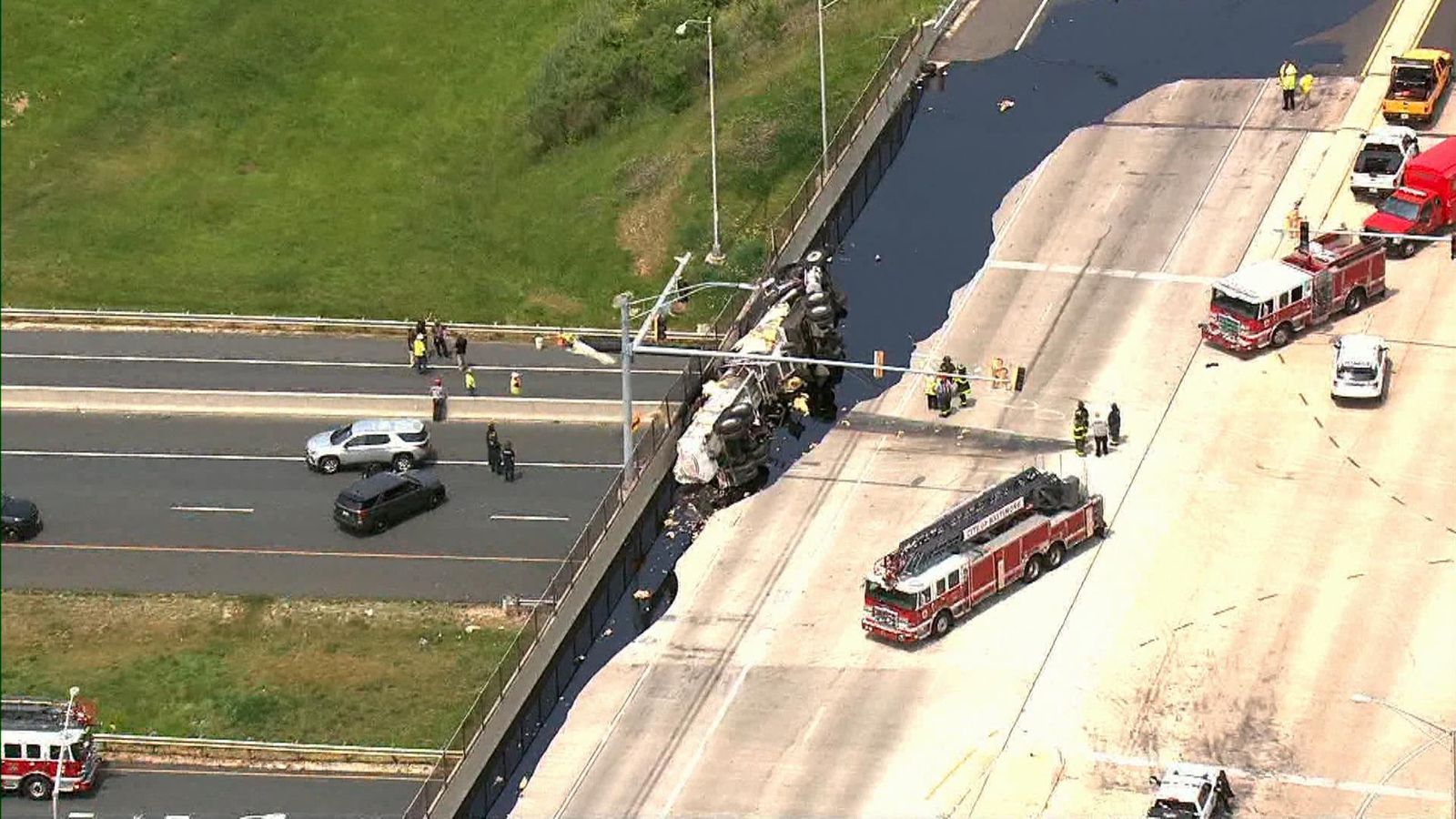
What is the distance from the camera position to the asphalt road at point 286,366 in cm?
10331

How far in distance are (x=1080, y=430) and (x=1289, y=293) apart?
10.1m

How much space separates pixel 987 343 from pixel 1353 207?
1667 cm

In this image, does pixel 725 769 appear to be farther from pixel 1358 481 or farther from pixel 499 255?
pixel 499 255

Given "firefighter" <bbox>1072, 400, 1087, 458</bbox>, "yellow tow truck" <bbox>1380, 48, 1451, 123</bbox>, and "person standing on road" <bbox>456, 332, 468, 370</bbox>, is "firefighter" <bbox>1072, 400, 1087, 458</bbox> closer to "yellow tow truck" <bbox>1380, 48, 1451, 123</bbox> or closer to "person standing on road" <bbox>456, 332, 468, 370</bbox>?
"person standing on road" <bbox>456, 332, 468, 370</bbox>

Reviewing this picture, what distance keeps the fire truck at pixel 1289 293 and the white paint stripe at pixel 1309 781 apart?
24.0 meters

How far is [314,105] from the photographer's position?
129 metres

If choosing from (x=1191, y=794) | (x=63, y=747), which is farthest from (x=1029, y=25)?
(x=63, y=747)

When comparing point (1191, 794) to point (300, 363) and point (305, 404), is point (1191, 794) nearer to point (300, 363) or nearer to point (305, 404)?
point (305, 404)

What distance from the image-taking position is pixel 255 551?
9325cm

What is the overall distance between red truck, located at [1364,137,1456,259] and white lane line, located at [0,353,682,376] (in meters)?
27.8

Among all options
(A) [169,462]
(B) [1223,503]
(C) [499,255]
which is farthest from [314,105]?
(B) [1223,503]

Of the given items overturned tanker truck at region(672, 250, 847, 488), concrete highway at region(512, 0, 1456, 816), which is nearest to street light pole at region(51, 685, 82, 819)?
concrete highway at region(512, 0, 1456, 816)

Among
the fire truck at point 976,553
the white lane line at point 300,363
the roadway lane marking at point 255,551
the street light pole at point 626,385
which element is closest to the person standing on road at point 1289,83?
the white lane line at point 300,363

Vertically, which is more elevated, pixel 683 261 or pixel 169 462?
pixel 683 261
